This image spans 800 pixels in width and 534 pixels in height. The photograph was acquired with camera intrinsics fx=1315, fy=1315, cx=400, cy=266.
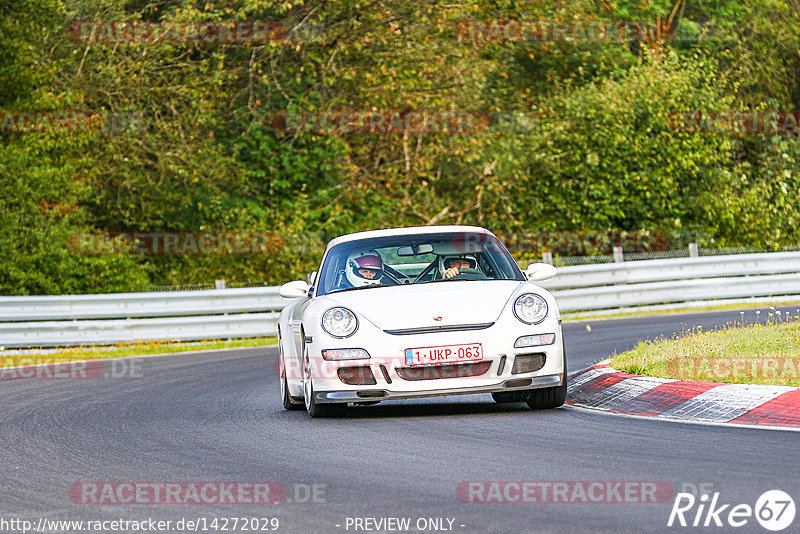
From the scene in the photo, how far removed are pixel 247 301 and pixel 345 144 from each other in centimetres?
800

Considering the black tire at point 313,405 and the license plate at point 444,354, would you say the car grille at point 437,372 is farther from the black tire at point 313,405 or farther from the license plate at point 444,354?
the black tire at point 313,405

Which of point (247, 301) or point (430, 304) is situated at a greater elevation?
point (430, 304)

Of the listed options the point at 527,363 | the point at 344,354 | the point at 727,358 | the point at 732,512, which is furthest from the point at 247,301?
the point at 732,512

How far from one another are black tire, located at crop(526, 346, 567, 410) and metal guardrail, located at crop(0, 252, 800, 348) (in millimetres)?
12019

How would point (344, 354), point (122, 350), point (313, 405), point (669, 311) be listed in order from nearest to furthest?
point (344, 354), point (313, 405), point (122, 350), point (669, 311)

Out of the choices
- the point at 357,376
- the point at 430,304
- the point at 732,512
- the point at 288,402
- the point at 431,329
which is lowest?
the point at 288,402

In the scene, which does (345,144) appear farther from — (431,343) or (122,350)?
(431,343)

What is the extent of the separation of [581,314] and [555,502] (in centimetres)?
1719

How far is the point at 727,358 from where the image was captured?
10.4m

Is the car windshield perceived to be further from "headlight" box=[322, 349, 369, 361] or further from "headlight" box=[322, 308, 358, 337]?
"headlight" box=[322, 349, 369, 361]

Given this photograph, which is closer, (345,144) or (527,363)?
(527,363)

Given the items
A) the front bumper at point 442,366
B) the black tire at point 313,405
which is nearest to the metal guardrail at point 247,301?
the black tire at point 313,405

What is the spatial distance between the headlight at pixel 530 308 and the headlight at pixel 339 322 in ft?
3.80

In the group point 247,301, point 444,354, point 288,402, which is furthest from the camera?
point 247,301
